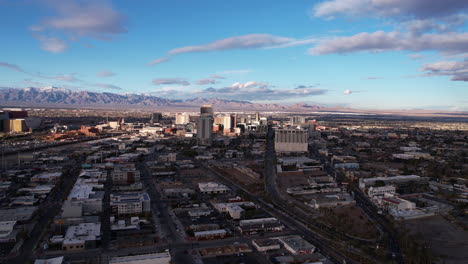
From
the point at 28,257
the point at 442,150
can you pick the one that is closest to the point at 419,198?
the point at 28,257

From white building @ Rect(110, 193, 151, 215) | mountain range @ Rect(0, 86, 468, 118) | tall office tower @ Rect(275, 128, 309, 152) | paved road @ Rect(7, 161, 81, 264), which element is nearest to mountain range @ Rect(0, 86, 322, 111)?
mountain range @ Rect(0, 86, 468, 118)

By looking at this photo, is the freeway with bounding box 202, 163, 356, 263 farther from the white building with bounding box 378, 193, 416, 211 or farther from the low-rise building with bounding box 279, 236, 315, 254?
the white building with bounding box 378, 193, 416, 211

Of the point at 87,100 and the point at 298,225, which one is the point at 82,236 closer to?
the point at 298,225

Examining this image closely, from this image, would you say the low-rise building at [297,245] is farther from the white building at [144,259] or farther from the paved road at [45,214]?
the paved road at [45,214]

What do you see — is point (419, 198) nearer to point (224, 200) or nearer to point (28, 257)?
point (224, 200)

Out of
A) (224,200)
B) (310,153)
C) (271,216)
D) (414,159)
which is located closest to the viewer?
(271,216)

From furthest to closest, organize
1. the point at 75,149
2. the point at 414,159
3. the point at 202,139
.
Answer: the point at 202,139 < the point at 75,149 < the point at 414,159
